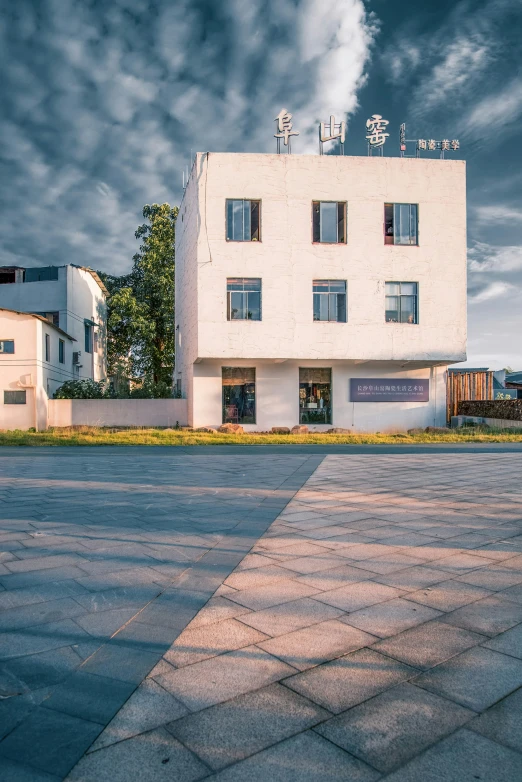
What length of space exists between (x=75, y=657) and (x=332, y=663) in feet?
4.31

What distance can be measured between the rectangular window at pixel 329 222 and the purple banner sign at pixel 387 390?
615cm

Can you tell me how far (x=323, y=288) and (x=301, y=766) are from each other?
22813 mm

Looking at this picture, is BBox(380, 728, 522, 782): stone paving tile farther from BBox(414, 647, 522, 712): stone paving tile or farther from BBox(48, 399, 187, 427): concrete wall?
BBox(48, 399, 187, 427): concrete wall

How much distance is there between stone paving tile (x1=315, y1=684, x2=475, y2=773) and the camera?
2.17 m

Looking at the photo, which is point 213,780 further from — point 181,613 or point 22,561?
point 22,561

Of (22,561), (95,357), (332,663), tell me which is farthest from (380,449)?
(95,357)

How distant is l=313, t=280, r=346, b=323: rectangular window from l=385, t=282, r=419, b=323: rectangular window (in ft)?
6.47

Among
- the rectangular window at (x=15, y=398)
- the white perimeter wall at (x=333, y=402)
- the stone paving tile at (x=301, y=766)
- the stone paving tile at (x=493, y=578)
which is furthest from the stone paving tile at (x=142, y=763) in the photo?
the rectangular window at (x=15, y=398)

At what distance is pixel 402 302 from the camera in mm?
24562

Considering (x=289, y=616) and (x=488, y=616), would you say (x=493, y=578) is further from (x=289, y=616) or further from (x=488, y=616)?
(x=289, y=616)

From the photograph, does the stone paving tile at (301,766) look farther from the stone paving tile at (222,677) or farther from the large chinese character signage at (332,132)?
the large chinese character signage at (332,132)

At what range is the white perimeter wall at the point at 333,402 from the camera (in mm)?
24875

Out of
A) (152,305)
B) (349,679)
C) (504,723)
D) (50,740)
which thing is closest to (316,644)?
(349,679)

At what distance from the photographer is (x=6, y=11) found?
1380cm
